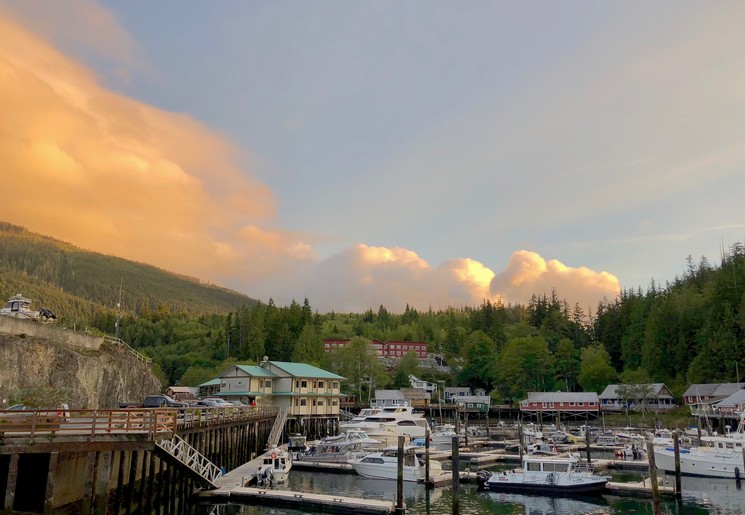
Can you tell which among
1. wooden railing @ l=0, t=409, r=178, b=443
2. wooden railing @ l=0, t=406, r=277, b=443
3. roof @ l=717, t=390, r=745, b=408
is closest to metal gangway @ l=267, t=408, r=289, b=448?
wooden railing @ l=0, t=406, r=277, b=443

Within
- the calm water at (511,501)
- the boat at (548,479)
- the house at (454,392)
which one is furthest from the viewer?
the house at (454,392)

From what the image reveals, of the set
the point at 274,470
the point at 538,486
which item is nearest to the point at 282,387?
the point at 274,470

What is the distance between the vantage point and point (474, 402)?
410 feet

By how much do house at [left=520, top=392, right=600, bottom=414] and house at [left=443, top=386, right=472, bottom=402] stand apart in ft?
67.5

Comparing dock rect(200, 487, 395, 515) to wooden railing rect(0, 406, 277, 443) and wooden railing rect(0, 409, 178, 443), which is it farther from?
wooden railing rect(0, 409, 178, 443)

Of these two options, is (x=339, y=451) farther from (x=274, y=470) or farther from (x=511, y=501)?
(x=511, y=501)

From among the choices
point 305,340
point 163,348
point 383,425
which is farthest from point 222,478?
point 163,348

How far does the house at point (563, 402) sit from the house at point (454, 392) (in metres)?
20.6

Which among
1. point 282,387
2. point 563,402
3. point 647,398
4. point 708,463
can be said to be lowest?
point 708,463

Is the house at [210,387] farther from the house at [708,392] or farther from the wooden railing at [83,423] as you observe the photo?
the house at [708,392]

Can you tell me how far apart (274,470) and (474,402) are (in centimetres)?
8961

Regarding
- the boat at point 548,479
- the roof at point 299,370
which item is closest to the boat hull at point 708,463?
the boat at point 548,479

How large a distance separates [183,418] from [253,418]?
20431 mm

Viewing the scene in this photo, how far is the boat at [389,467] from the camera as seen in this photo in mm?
44500
